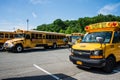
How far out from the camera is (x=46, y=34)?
22344 millimetres

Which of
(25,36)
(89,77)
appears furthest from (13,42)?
(89,77)

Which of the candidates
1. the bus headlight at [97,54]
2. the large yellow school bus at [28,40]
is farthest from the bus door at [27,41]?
the bus headlight at [97,54]

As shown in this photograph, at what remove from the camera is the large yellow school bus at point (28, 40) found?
17.8m

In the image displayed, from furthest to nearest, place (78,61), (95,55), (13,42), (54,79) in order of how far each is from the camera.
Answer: (13,42) → (78,61) → (95,55) → (54,79)

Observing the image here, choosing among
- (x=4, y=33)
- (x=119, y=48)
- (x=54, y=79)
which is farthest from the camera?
(x=4, y=33)

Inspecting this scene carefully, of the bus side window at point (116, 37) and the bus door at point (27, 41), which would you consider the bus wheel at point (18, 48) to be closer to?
the bus door at point (27, 41)

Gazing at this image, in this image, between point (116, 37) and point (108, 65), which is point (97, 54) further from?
point (116, 37)

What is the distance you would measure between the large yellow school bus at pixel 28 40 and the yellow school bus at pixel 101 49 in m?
10.8

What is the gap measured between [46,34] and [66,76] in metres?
15.6

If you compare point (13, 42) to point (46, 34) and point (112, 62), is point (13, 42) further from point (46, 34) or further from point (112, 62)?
point (112, 62)

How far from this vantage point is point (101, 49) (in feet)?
24.3

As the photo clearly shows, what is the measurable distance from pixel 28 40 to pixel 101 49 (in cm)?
1296

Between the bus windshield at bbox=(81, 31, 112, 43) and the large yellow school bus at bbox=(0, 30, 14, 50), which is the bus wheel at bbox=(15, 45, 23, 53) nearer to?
the large yellow school bus at bbox=(0, 30, 14, 50)

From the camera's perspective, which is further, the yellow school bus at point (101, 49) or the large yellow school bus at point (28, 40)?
the large yellow school bus at point (28, 40)
